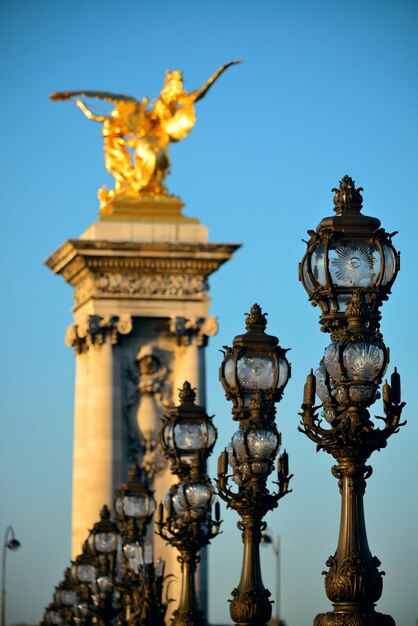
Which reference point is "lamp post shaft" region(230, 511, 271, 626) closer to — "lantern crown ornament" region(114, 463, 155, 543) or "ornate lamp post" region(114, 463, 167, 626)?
"ornate lamp post" region(114, 463, 167, 626)

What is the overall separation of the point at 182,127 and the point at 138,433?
8.80 m

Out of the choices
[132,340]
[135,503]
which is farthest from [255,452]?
[132,340]

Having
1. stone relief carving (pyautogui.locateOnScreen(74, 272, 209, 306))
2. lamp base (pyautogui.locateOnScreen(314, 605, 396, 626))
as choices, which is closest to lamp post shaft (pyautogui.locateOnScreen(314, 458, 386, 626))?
lamp base (pyautogui.locateOnScreen(314, 605, 396, 626))

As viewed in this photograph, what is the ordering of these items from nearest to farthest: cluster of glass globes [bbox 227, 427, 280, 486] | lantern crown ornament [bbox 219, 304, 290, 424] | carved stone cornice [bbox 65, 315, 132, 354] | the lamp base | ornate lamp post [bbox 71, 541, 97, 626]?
the lamp base
cluster of glass globes [bbox 227, 427, 280, 486]
lantern crown ornament [bbox 219, 304, 290, 424]
ornate lamp post [bbox 71, 541, 97, 626]
carved stone cornice [bbox 65, 315, 132, 354]

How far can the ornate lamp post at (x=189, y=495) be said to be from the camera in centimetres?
3316

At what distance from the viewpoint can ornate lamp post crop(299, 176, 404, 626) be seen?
21.5m

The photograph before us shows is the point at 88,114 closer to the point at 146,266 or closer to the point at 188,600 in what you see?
the point at 146,266

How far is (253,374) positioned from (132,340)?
120 ft

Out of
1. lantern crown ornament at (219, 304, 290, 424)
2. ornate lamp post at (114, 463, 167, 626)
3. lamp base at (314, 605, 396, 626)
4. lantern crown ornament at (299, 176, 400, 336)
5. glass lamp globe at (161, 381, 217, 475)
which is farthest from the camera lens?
ornate lamp post at (114, 463, 167, 626)

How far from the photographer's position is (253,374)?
95.3ft

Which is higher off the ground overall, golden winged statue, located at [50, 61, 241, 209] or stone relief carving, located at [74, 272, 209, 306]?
golden winged statue, located at [50, 61, 241, 209]

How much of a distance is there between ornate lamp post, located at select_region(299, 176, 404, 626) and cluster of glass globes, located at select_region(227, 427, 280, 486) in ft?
20.7

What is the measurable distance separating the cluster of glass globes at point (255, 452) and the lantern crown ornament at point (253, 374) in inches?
7.0

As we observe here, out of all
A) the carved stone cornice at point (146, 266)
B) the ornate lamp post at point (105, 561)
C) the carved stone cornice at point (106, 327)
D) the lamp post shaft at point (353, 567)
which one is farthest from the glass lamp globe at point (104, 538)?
the lamp post shaft at point (353, 567)
